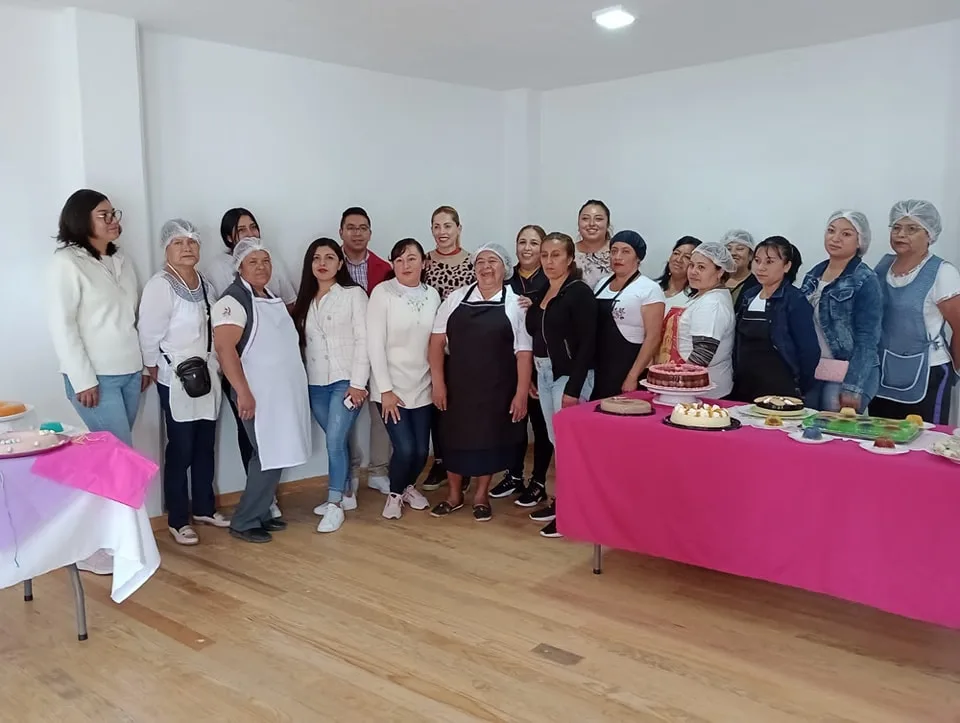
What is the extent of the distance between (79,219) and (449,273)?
1830 mm

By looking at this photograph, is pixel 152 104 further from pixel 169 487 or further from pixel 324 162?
pixel 169 487

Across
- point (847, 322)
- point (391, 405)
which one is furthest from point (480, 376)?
point (847, 322)

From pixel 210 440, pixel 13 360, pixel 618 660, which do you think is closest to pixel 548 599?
pixel 618 660

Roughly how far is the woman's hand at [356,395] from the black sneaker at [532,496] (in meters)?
1.04

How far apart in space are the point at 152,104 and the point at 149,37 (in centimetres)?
33

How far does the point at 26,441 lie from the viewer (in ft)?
8.84

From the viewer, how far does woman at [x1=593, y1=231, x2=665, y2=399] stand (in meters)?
3.85

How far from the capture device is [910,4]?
155 inches

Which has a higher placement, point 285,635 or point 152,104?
point 152,104

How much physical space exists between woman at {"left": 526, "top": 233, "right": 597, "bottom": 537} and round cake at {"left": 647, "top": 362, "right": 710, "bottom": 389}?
0.47 metres

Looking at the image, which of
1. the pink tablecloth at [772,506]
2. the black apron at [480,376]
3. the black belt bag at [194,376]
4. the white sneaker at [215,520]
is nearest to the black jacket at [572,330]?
Answer: the black apron at [480,376]

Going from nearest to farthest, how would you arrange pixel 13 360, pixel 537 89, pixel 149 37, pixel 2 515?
pixel 2 515, pixel 13 360, pixel 149 37, pixel 537 89

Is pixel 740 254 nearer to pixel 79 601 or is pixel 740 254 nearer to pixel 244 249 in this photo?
pixel 244 249

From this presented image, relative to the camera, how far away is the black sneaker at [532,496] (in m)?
4.49
